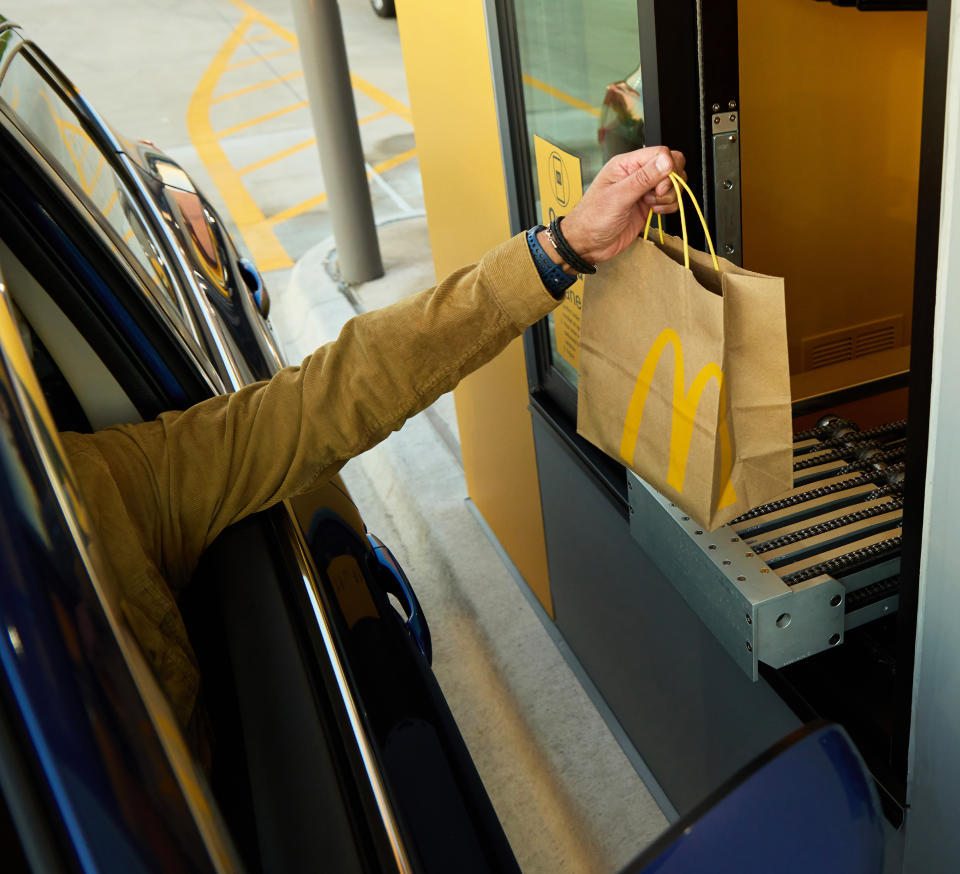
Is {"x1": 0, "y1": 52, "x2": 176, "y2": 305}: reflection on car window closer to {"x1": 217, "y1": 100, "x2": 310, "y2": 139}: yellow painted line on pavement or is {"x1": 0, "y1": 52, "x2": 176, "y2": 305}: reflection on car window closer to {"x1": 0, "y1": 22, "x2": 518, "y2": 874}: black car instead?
{"x1": 0, "y1": 22, "x2": 518, "y2": 874}: black car

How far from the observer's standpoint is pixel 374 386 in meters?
1.40

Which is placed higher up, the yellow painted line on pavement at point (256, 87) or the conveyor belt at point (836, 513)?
the conveyor belt at point (836, 513)

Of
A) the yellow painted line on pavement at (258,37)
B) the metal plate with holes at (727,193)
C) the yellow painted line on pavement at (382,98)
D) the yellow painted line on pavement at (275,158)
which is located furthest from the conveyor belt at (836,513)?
the yellow painted line on pavement at (258,37)

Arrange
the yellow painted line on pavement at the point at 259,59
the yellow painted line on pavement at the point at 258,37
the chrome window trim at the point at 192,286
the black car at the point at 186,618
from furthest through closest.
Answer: the yellow painted line on pavement at the point at 258,37 → the yellow painted line on pavement at the point at 259,59 → the chrome window trim at the point at 192,286 → the black car at the point at 186,618

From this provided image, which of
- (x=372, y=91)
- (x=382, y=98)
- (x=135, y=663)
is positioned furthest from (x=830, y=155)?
(x=372, y=91)

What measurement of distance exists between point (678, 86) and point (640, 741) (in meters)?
1.44

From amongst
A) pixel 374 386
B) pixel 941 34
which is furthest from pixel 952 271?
pixel 374 386

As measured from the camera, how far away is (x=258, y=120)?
30.5 feet

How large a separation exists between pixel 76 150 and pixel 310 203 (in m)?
4.77

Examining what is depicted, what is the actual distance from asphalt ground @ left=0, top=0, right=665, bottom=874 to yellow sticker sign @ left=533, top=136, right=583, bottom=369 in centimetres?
12

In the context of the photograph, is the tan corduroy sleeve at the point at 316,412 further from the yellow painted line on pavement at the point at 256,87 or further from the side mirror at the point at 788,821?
the yellow painted line on pavement at the point at 256,87

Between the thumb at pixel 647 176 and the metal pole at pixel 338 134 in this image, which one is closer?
the thumb at pixel 647 176

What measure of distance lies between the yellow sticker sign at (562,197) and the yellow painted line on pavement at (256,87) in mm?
9058

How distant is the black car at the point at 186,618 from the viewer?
0.50 meters
